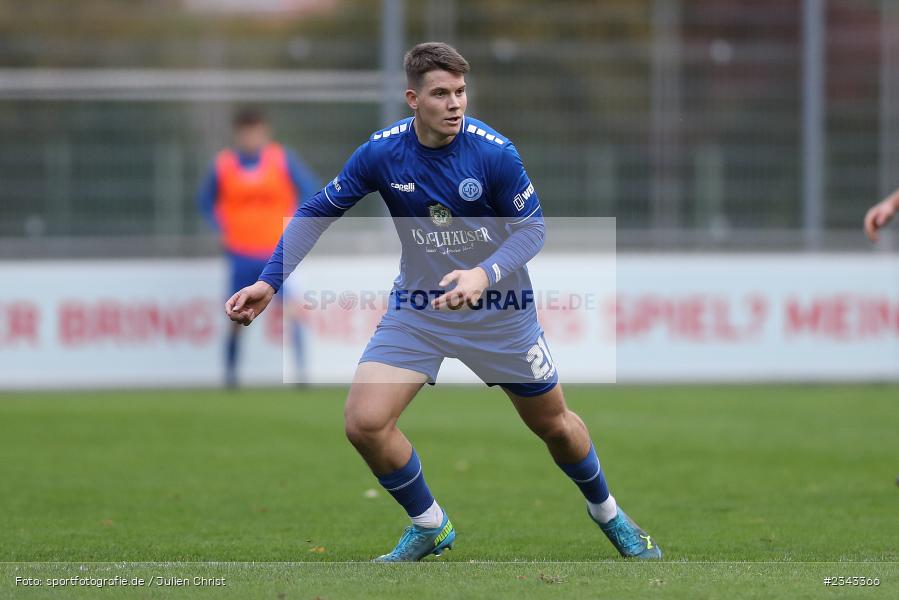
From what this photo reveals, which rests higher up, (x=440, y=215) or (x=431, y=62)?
(x=431, y=62)

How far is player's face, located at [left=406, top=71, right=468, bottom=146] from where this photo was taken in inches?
233

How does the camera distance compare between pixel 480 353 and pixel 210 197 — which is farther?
pixel 210 197

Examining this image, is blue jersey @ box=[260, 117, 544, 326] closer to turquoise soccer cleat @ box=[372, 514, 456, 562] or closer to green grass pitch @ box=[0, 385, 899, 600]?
turquoise soccer cleat @ box=[372, 514, 456, 562]

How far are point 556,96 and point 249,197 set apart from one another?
391 cm

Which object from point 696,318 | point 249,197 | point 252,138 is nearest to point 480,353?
point 252,138

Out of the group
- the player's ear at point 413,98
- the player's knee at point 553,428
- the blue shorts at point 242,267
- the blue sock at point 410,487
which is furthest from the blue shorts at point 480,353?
the blue shorts at point 242,267

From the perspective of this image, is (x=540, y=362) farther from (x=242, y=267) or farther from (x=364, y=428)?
(x=242, y=267)

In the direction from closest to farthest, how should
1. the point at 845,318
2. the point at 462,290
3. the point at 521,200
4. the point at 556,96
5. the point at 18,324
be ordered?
the point at 462,290 → the point at 521,200 → the point at 18,324 → the point at 845,318 → the point at 556,96

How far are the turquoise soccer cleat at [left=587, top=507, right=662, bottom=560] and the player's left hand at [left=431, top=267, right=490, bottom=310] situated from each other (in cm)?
140

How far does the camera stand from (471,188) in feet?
19.6

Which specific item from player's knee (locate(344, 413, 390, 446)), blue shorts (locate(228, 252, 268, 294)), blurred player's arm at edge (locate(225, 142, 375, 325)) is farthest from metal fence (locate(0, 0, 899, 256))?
player's knee (locate(344, 413, 390, 446))

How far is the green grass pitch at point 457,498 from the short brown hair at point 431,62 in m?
2.06

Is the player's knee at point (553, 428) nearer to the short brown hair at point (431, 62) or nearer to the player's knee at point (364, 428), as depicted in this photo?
A: the player's knee at point (364, 428)

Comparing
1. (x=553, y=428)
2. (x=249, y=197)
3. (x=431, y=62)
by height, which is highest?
(x=431, y=62)
